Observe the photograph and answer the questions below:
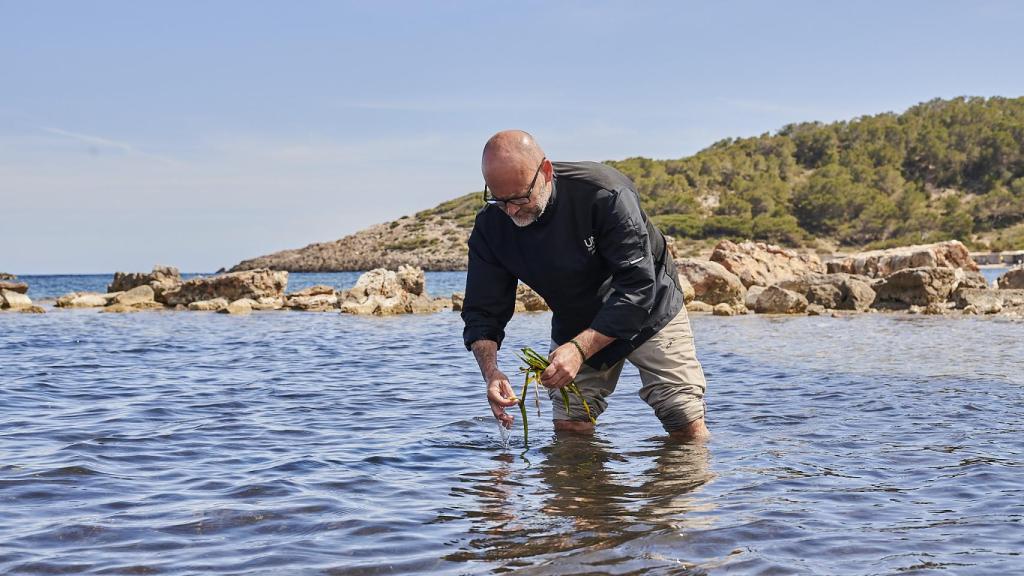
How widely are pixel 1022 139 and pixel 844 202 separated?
85.2 feet

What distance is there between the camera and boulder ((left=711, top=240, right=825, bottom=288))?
90.5 feet

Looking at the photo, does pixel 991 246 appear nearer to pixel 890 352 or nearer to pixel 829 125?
pixel 829 125

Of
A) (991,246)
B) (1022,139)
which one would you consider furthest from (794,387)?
(1022,139)

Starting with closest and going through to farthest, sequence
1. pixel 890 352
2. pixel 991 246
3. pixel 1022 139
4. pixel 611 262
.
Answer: pixel 611 262 → pixel 890 352 → pixel 991 246 → pixel 1022 139

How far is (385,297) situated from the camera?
25.7 meters

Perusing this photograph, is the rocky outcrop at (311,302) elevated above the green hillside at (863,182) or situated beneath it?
situated beneath

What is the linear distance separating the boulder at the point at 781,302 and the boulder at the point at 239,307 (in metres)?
14.1

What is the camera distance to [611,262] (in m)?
5.07

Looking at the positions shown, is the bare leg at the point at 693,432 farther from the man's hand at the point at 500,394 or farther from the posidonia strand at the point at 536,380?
the man's hand at the point at 500,394

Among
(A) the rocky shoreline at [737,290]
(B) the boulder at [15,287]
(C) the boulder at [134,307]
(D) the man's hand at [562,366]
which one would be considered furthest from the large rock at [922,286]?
(B) the boulder at [15,287]

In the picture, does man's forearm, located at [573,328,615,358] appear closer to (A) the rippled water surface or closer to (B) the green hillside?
(A) the rippled water surface

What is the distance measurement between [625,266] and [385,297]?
69.1 feet

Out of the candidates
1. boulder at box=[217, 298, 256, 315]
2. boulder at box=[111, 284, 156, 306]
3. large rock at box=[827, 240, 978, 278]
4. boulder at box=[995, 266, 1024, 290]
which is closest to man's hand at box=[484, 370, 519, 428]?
boulder at box=[217, 298, 256, 315]

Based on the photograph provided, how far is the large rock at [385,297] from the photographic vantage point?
82.0 feet
